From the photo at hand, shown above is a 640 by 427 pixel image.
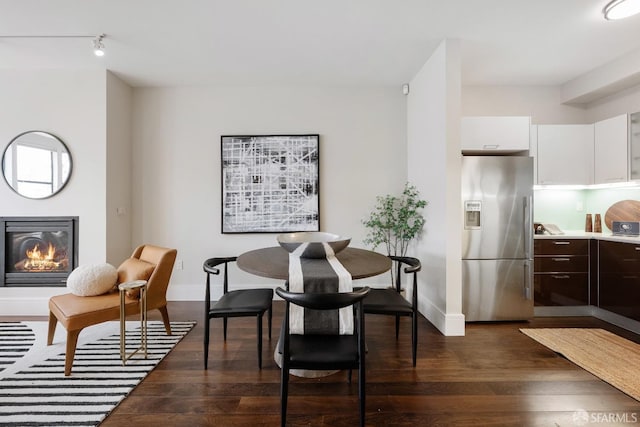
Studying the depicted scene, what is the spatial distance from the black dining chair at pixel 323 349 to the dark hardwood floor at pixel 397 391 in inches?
13.5

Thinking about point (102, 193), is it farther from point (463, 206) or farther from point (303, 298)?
point (463, 206)

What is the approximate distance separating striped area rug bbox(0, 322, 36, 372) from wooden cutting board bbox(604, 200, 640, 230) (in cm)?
575

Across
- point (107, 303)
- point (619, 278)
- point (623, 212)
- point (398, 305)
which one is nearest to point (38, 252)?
point (107, 303)

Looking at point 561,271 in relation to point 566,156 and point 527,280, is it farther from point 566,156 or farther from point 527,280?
point 566,156

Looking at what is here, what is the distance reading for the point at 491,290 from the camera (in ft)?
10.4

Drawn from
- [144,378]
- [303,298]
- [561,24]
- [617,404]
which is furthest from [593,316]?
[144,378]

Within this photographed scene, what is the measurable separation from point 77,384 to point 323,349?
1.70m

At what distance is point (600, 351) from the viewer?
2555 millimetres

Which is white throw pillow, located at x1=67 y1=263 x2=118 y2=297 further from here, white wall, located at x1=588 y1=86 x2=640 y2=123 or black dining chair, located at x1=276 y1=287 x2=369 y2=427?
white wall, located at x1=588 y1=86 x2=640 y2=123

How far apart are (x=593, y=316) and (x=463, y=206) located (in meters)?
1.93

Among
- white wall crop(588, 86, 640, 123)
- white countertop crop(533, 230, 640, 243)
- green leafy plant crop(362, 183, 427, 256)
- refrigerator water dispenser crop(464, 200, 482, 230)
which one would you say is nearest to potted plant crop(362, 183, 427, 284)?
green leafy plant crop(362, 183, 427, 256)

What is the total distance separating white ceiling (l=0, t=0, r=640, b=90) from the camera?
2.38 meters

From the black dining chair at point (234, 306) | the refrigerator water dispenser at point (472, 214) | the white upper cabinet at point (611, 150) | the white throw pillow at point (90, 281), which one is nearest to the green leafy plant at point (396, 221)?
the refrigerator water dispenser at point (472, 214)

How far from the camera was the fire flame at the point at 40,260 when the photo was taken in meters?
3.46
